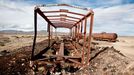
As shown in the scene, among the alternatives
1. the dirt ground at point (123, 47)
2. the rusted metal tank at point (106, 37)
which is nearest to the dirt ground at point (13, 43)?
the dirt ground at point (123, 47)

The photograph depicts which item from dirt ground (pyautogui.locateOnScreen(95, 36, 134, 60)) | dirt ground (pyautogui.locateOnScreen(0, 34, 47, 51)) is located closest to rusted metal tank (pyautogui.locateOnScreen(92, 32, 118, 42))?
dirt ground (pyautogui.locateOnScreen(95, 36, 134, 60))

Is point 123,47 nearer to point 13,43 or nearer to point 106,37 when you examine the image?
point 106,37

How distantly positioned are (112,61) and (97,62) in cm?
62

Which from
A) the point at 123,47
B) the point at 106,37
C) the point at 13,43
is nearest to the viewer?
the point at 123,47

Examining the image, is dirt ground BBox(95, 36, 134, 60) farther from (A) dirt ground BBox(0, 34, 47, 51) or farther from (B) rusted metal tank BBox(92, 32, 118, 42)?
(A) dirt ground BBox(0, 34, 47, 51)

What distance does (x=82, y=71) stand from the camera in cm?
802

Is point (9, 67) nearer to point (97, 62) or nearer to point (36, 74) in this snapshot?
point (36, 74)

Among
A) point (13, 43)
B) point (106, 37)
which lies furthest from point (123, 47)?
point (13, 43)

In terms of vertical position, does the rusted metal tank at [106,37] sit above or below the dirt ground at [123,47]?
above

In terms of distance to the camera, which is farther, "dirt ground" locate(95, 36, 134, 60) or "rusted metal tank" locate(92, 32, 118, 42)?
"rusted metal tank" locate(92, 32, 118, 42)

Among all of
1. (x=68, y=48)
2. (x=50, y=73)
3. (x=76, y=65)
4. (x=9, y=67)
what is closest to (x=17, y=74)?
(x=9, y=67)

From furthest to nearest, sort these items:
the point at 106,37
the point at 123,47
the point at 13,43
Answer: the point at 106,37 < the point at 13,43 < the point at 123,47

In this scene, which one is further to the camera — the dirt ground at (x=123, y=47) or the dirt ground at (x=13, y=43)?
the dirt ground at (x=13, y=43)

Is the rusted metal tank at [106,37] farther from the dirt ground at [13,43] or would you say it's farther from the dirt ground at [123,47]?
the dirt ground at [13,43]
